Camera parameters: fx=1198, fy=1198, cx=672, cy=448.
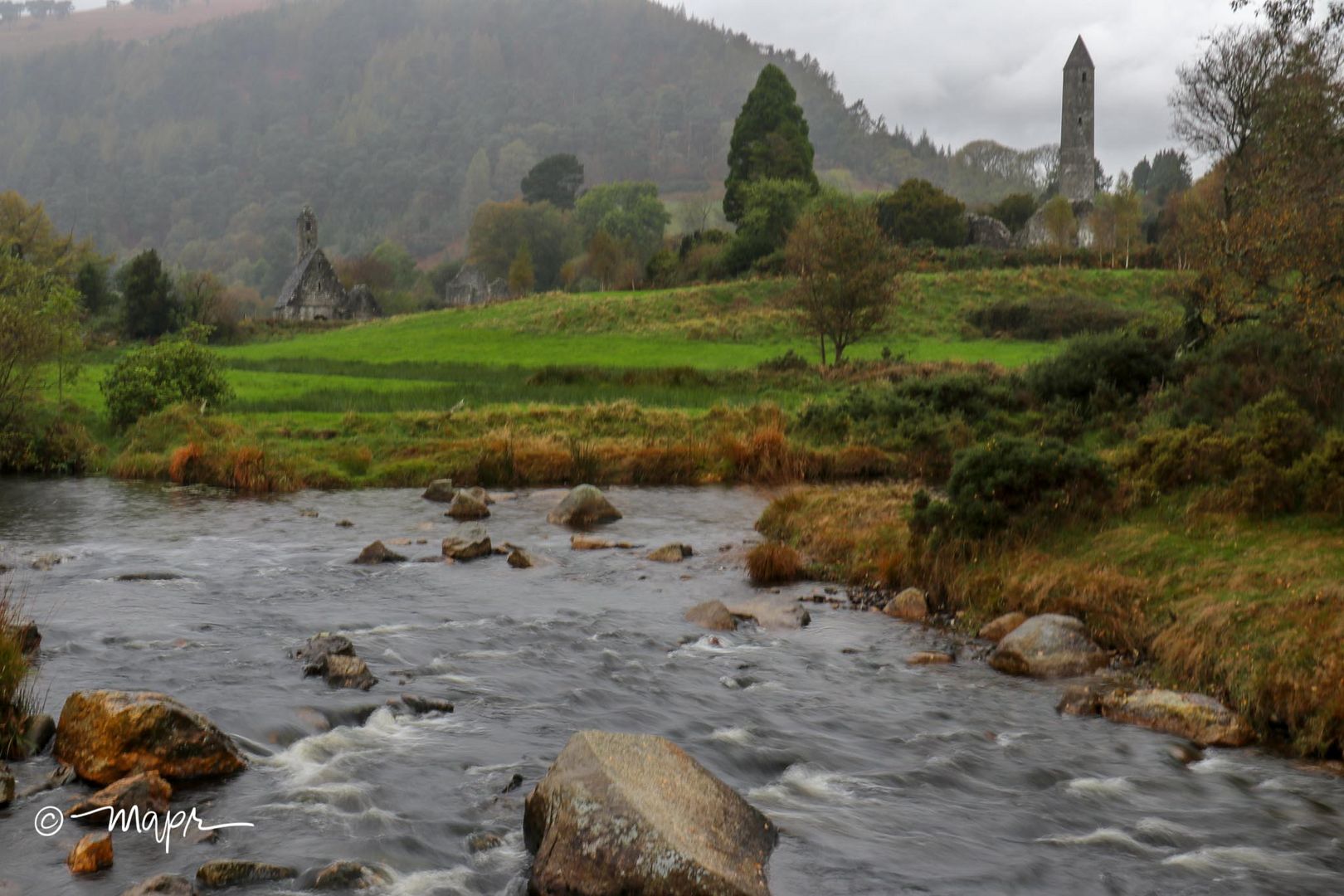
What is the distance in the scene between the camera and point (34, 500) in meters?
26.0

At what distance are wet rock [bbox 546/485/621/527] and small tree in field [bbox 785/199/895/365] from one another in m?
29.0

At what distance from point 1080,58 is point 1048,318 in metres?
86.3

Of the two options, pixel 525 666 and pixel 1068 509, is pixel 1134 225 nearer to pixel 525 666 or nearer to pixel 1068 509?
pixel 1068 509

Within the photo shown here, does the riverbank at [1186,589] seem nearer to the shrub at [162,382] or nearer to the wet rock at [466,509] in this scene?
the wet rock at [466,509]

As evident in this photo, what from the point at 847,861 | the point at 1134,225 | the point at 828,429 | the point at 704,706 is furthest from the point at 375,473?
the point at 1134,225

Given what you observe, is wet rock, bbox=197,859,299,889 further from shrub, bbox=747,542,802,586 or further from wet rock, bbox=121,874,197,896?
shrub, bbox=747,542,802,586

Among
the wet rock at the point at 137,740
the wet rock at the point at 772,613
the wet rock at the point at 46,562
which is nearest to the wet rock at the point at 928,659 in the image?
the wet rock at the point at 772,613

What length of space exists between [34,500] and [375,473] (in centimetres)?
765

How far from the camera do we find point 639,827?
805 centimetres

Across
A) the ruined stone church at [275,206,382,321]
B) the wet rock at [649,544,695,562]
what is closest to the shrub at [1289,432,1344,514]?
the wet rock at [649,544,695,562]

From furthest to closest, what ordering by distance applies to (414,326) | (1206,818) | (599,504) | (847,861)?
(414,326) → (599,504) → (1206,818) → (847,861)

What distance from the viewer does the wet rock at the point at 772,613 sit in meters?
16.0

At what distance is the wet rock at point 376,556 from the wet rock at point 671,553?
422cm

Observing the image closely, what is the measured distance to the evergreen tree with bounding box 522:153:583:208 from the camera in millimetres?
190875
